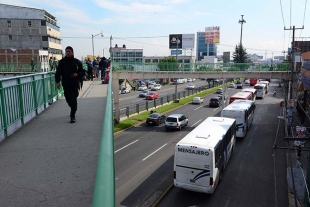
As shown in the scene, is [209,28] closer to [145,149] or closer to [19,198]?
[145,149]

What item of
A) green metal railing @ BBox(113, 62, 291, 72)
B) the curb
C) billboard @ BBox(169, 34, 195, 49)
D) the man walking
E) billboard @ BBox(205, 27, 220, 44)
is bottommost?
the curb

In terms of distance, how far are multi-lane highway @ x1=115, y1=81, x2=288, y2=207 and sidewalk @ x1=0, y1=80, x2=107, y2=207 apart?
772 cm

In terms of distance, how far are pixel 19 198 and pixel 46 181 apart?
1.57 ft

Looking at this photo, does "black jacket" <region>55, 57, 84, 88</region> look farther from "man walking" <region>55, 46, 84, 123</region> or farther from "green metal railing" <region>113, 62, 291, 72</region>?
"green metal railing" <region>113, 62, 291, 72</region>

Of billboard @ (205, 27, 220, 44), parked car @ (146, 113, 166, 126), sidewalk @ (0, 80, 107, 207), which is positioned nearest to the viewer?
sidewalk @ (0, 80, 107, 207)

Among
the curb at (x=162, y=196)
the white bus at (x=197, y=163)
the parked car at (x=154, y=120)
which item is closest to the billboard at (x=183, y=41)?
the parked car at (x=154, y=120)

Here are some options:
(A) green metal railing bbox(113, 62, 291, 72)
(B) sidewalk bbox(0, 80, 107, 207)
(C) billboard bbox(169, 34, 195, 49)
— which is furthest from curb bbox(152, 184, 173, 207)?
(C) billboard bbox(169, 34, 195, 49)

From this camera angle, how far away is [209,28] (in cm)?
9694

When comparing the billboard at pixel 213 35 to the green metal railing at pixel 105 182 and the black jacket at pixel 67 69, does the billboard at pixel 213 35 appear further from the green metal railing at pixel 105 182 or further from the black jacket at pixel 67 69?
the green metal railing at pixel 105 182

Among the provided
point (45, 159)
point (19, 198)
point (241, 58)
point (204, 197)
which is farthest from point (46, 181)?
point (241, 58)

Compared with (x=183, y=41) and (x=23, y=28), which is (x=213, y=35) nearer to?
(x=183, y=41)

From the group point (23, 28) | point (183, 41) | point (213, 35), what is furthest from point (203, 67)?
point (213, 35)

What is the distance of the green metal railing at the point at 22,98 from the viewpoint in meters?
6.03

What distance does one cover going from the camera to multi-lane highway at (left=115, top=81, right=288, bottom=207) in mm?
13609
